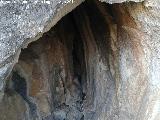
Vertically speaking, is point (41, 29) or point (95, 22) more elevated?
point (95, 22)

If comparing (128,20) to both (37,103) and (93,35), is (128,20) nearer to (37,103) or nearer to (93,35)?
(93,35)

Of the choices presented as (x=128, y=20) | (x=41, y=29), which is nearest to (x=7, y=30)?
(x=41, y=29)

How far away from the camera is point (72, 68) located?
2.30m

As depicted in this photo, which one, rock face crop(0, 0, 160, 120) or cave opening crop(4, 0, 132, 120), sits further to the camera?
cave opening crop(4, 0, 132, 120)

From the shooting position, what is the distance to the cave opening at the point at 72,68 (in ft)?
6.26

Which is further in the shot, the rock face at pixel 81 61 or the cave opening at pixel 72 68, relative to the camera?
the cave opening at pixel 72 68

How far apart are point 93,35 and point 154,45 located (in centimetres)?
57

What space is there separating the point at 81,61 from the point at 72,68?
0.08 meters

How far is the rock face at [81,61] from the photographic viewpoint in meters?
1.26

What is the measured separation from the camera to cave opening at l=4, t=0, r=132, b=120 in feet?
6.26

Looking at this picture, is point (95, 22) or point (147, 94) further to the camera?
point (95, 22)

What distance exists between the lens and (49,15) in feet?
4.12

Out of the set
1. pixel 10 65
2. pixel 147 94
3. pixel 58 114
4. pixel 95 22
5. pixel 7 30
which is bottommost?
pixel 58 114

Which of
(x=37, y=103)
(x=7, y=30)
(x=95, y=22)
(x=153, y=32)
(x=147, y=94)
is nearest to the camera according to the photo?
(x=7, y=30)
